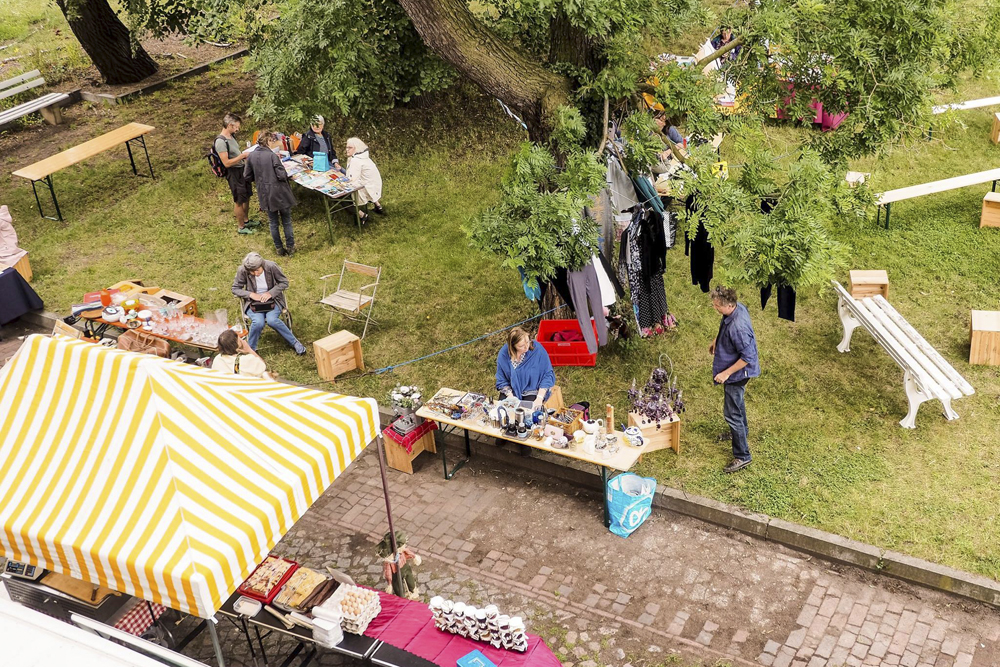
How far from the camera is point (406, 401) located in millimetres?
9078

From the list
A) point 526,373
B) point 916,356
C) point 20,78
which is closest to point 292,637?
point 526,373

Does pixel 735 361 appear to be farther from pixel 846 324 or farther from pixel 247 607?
pixel 247 607

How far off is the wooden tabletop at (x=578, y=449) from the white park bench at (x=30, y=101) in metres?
11.8

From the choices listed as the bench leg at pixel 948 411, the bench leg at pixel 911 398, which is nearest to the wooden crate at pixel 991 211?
the bench leg at pixel 948 411

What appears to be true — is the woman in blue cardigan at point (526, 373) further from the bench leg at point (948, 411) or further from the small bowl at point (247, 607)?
the bench leg at point (948, 411)

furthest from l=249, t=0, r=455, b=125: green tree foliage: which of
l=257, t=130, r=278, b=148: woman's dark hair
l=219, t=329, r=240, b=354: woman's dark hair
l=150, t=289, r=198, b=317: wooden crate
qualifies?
l=219, t=329, r=240, b=354: woman's dark hair

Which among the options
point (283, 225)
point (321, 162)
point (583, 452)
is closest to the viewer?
point (583, 452)

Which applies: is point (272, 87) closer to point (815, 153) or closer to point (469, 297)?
point (469, 297)

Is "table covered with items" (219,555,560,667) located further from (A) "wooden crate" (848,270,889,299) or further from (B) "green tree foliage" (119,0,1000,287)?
(A) "wooden crate" (848,270,889,299)

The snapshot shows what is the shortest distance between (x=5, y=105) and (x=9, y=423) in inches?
524

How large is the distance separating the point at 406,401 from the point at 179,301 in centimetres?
390

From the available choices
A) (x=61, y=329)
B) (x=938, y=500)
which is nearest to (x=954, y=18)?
(x=938, y=500)

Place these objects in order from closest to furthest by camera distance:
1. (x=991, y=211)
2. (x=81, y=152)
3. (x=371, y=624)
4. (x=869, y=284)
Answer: (x=371, y=624)
(x=869, y=284)
(x=991, y=211)
(x=81, y=152)

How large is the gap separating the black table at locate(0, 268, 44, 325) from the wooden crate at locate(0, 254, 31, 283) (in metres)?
0.64
